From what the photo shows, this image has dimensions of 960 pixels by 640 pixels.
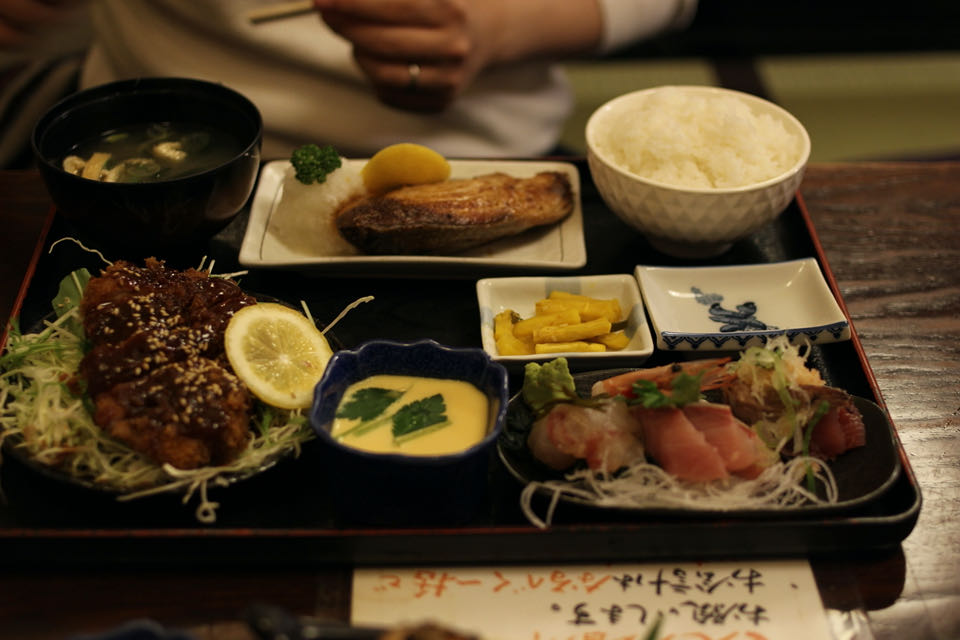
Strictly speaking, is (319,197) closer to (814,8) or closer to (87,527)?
(87,527)

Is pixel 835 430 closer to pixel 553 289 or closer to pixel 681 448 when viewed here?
pixel 681 448

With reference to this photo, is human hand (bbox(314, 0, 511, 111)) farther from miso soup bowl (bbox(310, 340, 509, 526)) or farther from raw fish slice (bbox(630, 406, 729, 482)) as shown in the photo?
raw fish slice (bbox(630, 406, 729, 482))

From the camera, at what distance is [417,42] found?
10.0ft

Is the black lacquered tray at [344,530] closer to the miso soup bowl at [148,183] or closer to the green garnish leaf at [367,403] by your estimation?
the green garnish leaf at [367,403]

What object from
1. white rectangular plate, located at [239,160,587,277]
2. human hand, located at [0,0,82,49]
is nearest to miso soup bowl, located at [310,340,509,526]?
white rectangular plate, located at [239,160,587,277]

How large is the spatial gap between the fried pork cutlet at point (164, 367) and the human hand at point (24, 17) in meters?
1.20

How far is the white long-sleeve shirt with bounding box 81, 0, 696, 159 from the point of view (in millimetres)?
3113

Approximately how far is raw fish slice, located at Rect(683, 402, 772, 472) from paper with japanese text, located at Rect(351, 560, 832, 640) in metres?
0.22

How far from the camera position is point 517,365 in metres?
2.27

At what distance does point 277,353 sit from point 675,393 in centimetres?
95

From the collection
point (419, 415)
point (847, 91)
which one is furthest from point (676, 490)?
point (847, 91)

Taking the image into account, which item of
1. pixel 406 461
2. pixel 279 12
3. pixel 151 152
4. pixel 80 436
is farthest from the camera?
pixel 279 12

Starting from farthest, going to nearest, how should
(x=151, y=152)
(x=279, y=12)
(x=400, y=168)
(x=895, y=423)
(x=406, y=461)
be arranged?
(x=279, y=12) < (x=400, y=168) < (x=151, y=152) < (x=895, y=423) < (x=406, y=461)

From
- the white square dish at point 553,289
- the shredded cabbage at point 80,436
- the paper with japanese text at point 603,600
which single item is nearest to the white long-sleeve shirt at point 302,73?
the white square dish at point 553,289
